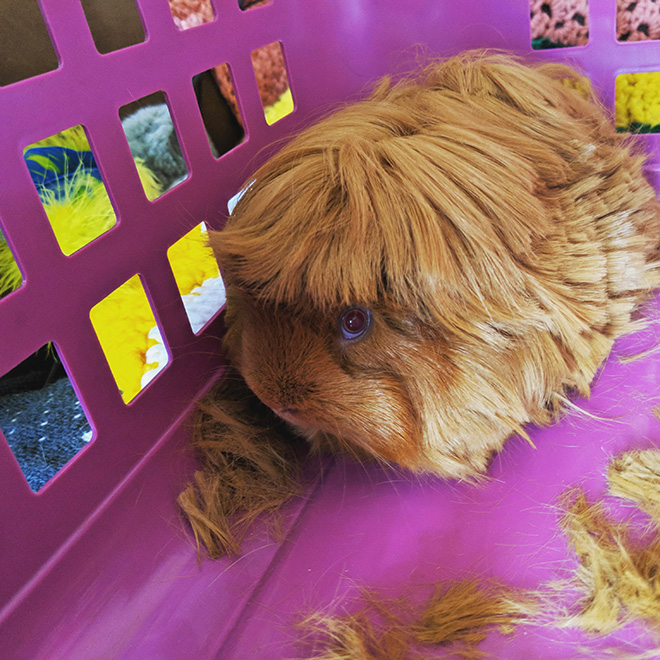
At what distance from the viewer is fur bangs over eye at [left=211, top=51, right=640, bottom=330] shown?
0.66 meters

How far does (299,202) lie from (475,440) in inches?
13.1

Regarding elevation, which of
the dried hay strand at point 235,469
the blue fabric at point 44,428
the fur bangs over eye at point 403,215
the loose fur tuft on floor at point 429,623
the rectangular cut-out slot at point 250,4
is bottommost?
the loose fur tuft on floor at point 429,623

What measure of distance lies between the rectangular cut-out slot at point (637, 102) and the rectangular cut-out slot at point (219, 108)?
641mm

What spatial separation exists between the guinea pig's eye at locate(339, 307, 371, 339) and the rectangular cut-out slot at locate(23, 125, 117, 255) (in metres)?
0.30

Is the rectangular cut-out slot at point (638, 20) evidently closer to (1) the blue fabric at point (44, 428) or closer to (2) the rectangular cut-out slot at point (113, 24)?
(2) the rectangular cut-out slot at point (113, 24)

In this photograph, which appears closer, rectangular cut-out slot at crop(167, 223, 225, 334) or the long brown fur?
the long brown fur

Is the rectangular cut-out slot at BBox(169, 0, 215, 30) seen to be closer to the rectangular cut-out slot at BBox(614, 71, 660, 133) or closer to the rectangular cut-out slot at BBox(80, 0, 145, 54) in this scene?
the rectangular cut-out slot at BBox(80, 0, 145, 54)

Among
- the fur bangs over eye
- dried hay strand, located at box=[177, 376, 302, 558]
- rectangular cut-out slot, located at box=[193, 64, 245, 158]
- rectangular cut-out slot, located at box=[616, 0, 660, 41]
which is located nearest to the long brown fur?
the fur bangs over eye

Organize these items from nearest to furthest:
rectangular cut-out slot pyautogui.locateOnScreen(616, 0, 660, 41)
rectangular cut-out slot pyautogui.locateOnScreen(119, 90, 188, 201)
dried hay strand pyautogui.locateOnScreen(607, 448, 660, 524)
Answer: dried hay strand pyautogui.locateOnScreen(607, 448, 660, 524)
rectangular cut-out slot pyautogui.locateOnScreen(119, 90, 188, 201)
rectangular cut-out slot pyautogui.locateOnScreen(616, 0, 660, 41)

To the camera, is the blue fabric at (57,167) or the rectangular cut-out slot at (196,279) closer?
the blue fabric at (57,167)

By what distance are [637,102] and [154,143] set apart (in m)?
0.81

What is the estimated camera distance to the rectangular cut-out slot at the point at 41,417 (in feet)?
2.34

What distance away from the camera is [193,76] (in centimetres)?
90

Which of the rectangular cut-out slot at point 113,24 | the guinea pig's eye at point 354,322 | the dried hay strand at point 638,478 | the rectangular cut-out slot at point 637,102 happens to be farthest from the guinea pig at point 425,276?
the rectangular cut-out slot at point 637,102
